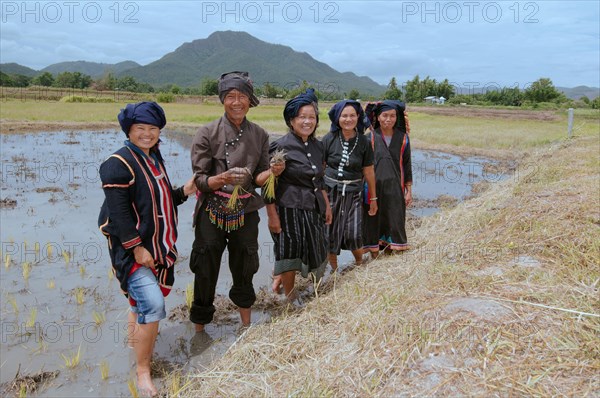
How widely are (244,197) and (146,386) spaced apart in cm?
126

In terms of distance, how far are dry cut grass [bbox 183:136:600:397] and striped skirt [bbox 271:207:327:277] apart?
1.10 feet

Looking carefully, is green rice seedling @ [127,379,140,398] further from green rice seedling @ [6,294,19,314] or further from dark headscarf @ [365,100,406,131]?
dark headscarf @ [365,100,406,131]

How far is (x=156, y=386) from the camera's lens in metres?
2.72

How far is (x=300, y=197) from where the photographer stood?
3.39 metres

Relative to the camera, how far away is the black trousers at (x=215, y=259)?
3.01 meters

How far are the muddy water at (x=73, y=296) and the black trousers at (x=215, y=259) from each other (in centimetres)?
27

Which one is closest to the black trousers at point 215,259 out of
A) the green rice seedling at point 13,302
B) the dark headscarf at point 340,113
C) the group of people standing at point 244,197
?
the group of people standing at point 244,197

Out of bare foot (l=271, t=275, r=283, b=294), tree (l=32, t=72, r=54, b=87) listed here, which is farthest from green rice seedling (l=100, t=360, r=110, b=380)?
tree (l=32, t=72, r=54, b=87)

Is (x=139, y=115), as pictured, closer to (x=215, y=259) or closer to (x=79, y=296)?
(x=215, y=259)

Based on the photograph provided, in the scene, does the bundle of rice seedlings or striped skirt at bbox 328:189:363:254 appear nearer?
the bundle of rice seedlings

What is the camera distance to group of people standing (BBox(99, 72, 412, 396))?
2508mm

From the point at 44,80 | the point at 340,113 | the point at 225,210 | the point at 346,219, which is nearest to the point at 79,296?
the point at 225,210

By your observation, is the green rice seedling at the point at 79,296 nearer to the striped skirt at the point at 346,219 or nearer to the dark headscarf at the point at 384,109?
the striped skirt at the point at 346,219

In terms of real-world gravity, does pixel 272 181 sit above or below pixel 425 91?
below
